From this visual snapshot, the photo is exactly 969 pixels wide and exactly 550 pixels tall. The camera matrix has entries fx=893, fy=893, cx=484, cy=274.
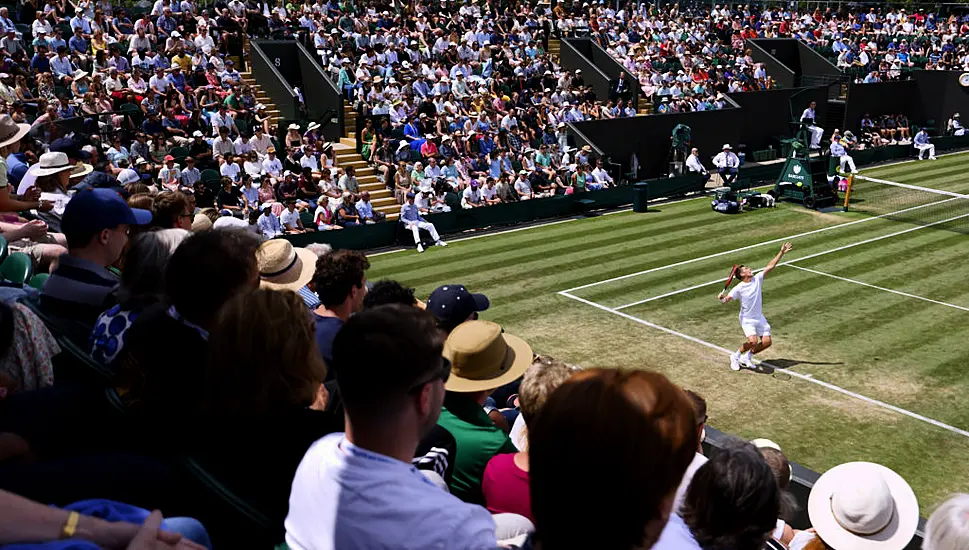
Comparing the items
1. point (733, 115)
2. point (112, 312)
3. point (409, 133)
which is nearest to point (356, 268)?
point (112, 312)

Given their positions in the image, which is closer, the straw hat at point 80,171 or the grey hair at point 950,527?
the grey hair at point 950,527

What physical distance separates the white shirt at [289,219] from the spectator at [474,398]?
16.7 meters

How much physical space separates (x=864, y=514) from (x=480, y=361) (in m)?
2.18

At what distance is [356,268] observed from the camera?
5.70 meters

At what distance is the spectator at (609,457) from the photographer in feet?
7.26

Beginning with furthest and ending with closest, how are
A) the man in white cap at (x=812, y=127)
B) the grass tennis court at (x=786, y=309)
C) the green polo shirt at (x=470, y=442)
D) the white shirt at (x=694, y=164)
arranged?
the man in white cap at (x=812, y=127) → the white shirt at (x=694, y=164) → the grass tennis court at (x=786, y=309) → the green polo shirt at (x=470, y=442)

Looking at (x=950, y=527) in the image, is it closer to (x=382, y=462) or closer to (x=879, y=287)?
(x=382, y=462)

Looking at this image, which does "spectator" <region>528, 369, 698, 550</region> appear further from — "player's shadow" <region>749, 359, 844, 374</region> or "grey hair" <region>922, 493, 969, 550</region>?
"player's shadow" <region>749, 359, 844, 374</region>

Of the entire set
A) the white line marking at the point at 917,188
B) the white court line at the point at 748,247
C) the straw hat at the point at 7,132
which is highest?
the straw hat at the point at 7,132

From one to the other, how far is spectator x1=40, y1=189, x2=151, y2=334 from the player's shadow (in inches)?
470

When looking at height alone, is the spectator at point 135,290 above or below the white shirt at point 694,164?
above

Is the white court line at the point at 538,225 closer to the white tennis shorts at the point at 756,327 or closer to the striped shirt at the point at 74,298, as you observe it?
the white tennis shorts at the point at 756,327

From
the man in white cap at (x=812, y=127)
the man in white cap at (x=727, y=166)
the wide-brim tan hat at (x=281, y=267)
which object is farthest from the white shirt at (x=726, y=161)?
the wide-brim tan hat at (x=281, y=267)

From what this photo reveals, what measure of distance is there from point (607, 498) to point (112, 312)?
3.20m
